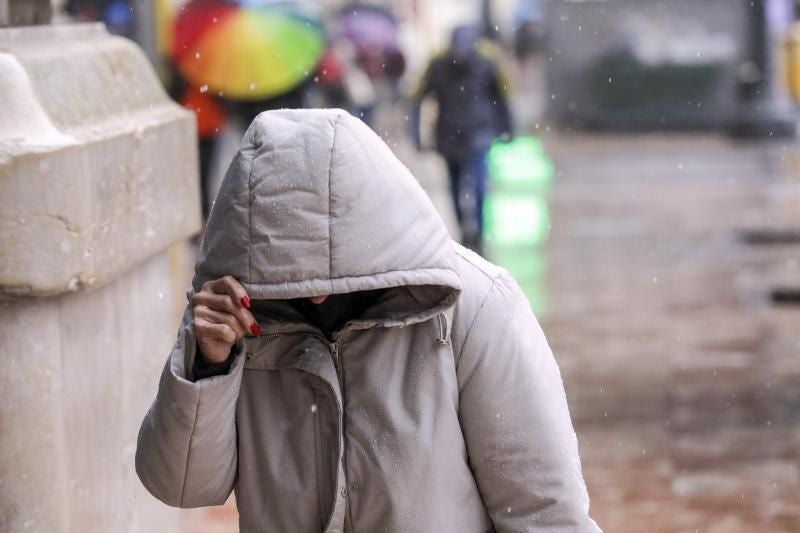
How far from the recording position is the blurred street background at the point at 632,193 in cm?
656

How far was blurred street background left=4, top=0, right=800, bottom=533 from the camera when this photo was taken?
21.5 feet

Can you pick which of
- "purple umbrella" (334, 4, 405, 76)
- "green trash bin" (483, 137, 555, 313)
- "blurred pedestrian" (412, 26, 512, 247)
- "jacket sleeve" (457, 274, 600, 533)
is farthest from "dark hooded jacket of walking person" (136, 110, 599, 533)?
"purple umbrella" (334, 4, 405, 76)

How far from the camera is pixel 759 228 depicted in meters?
13.0

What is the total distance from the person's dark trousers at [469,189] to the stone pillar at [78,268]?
7702mm

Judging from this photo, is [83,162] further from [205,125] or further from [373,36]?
[373,36]

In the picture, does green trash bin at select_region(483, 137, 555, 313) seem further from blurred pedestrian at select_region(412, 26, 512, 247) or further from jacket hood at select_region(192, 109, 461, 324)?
jacket hood at select_region(192, 109, 461, 324)

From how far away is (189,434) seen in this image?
2355mm

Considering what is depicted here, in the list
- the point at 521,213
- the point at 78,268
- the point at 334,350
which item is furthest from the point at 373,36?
the point at 334,350

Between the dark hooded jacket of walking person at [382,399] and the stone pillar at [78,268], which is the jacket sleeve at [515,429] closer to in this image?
the dark hooded jacket of walking person at [382,399]

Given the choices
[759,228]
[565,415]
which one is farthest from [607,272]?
[565,415]

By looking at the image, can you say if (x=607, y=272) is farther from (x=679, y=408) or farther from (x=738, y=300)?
(x=679, y=408)

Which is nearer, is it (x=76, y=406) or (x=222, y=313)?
(x=222, y=313)

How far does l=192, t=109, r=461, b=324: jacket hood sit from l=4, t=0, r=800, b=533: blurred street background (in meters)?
3.49

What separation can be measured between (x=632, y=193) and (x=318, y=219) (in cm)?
1392
